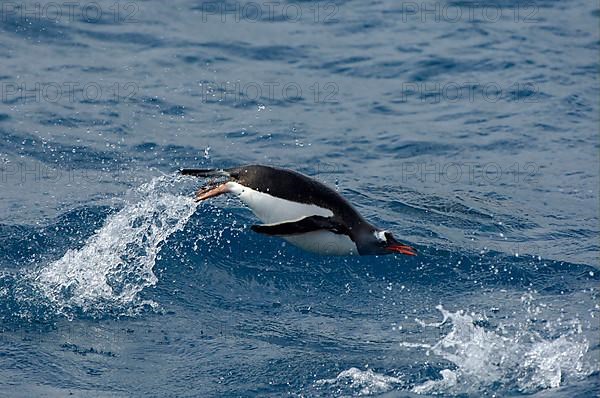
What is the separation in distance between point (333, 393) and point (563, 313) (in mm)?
2581

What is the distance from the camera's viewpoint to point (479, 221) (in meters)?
11.1

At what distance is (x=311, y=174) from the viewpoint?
1238 cm

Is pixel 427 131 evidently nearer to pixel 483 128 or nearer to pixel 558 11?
pixel 483 128

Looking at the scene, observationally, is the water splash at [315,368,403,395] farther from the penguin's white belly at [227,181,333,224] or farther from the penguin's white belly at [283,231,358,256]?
the penguin's white belly at [227,181,333,224]

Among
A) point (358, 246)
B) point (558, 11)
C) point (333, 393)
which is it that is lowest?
point (333, 393)

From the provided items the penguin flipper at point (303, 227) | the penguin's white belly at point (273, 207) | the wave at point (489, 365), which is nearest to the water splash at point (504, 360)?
the wave at point (489, 365)

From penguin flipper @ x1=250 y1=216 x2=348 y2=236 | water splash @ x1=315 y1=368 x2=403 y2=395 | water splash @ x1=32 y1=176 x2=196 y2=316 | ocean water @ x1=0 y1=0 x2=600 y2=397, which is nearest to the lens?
water splash @ x1=315 y1=368 x2=403 y2=395

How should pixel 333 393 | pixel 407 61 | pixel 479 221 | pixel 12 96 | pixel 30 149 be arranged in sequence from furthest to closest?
pixel 407 61, pixel 12 96, pixel 30 149, pixel 479 221, pixel 333 393

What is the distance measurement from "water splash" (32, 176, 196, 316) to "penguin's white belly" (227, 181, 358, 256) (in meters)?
1.31

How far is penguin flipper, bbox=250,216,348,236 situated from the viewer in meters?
8.20

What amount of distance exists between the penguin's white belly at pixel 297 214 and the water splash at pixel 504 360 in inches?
46.9

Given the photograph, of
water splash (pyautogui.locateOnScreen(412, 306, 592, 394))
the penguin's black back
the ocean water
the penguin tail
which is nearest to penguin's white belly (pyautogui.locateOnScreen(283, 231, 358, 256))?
the penguin's black back

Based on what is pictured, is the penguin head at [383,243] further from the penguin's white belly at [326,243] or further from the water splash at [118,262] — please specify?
the water splash at [118,262]

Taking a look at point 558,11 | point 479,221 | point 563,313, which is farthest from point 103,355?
point 558,11
